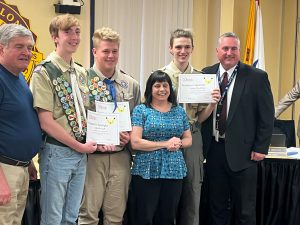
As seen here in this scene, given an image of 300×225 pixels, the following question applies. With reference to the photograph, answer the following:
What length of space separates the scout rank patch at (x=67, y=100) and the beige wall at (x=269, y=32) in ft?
12.1

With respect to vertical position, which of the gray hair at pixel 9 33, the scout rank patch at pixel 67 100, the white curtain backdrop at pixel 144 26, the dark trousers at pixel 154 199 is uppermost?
the white curtain backdrop at pixel 144 26

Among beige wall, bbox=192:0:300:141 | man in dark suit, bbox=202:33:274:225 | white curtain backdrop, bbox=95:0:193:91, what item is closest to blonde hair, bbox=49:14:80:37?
man in dark suit, bbox=202:33:274:225

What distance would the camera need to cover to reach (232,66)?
3.26 meters

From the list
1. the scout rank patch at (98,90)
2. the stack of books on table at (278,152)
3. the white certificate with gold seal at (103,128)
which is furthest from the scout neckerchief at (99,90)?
the stack of books on table at (278,152)

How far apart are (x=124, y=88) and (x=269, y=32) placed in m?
4.21

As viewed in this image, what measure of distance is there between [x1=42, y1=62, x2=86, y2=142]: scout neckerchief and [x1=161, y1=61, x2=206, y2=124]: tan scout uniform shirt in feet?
2.88

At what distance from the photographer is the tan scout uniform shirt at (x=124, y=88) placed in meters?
2.84

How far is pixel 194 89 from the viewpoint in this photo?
10.1 ft

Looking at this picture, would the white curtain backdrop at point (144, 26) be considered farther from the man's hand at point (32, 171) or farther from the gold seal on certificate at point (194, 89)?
the man's hand at point (32, 171)

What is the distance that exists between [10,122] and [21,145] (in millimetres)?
140

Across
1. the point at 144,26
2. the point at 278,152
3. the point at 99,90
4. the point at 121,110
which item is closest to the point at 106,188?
→ the point at 121,110

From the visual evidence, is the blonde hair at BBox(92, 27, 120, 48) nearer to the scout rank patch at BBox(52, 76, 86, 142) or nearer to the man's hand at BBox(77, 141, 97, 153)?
the scout rank patch at BBox(52, 76, 86, 142)

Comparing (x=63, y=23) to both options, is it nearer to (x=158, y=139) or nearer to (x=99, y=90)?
(x=99, y=90)

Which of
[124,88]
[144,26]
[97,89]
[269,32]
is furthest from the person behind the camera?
[269,32]
